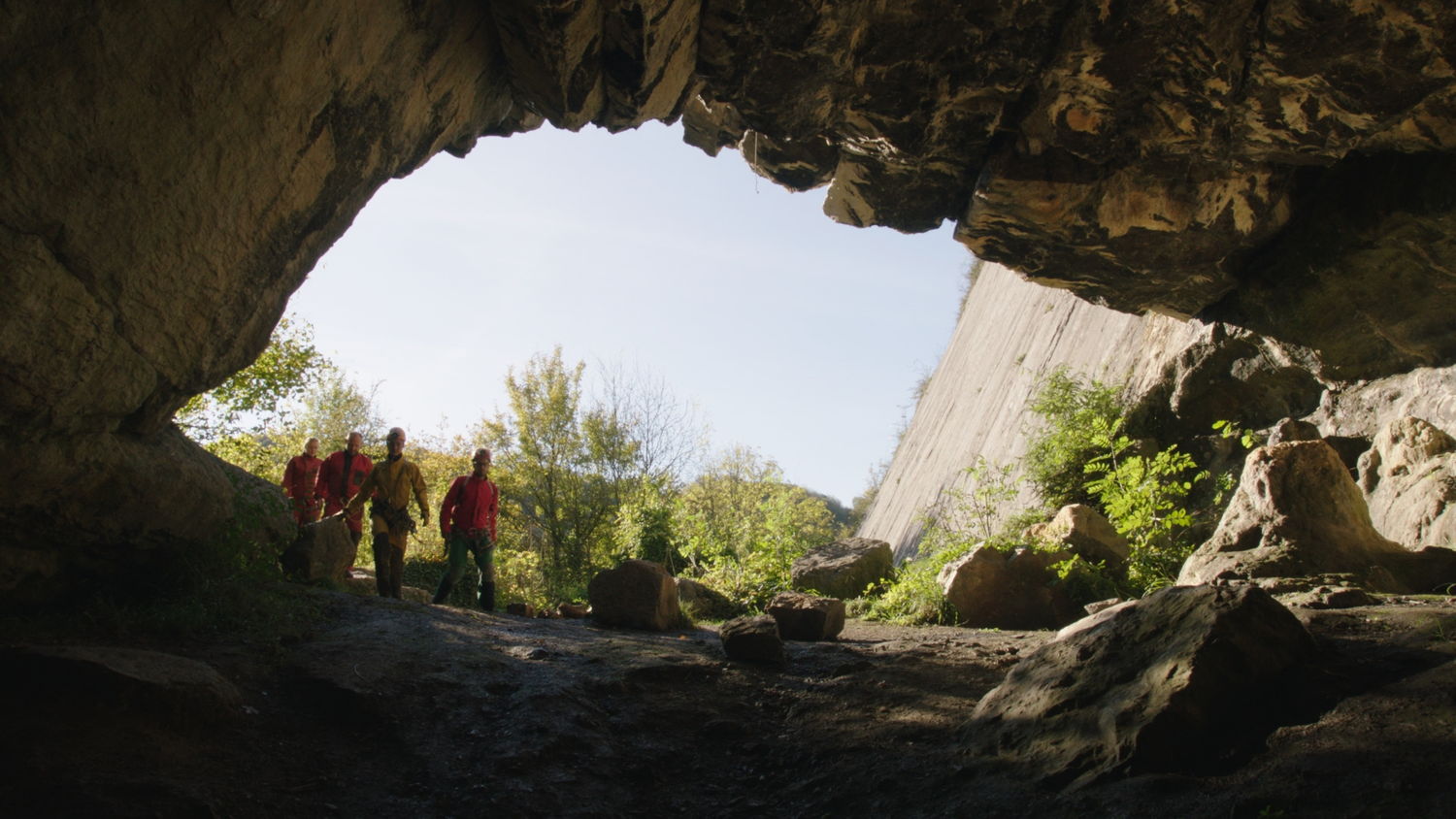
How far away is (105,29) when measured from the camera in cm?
334

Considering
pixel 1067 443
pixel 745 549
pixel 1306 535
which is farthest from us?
pixel 745 549

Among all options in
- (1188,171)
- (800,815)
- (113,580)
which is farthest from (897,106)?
(113,580)

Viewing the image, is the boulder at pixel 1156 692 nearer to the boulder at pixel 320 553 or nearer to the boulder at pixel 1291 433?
the boulder at pixel 1291 433

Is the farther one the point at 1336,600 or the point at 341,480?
the point at 341,480

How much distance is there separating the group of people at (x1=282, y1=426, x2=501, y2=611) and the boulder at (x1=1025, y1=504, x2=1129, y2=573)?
5.29m

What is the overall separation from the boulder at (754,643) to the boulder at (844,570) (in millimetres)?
4188

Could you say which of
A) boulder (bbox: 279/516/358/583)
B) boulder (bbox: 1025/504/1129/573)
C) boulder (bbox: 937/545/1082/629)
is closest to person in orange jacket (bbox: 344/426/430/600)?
boulder (bbox: 279/516/358/583)

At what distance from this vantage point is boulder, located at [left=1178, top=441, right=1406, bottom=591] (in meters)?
5.02

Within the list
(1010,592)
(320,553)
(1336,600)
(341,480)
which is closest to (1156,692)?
(1336,600)

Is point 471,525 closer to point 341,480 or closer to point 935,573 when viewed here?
point 341,480

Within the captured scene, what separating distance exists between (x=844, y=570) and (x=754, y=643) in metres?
4.41

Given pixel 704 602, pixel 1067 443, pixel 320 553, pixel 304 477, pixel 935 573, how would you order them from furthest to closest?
1. pixel 704 602
2. pixel 1067 443
3. pixel 304 477
4. pixel 935 573
5. pixel 320 553

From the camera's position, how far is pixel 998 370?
14.4m

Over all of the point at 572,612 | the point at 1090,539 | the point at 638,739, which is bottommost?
the point at 572,612
